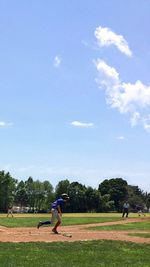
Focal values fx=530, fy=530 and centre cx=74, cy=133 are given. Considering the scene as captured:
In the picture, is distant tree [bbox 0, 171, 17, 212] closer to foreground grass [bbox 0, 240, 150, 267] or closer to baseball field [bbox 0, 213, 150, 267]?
baseball field [bbox 0, 213, 150, 267]

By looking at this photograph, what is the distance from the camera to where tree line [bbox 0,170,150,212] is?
382 ft

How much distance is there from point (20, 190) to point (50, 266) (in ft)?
435

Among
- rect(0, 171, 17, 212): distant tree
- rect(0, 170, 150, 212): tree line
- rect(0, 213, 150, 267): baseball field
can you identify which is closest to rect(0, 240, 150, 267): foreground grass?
rect(0, 213, 150, 267): baseball field

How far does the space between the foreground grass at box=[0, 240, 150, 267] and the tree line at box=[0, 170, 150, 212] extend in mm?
88458

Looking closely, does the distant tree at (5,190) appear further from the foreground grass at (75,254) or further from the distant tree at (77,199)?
the foreground grass at (75,254)

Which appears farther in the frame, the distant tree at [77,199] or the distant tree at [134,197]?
the distant tree at [134,197]

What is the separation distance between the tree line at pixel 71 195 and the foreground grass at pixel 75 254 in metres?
88.5

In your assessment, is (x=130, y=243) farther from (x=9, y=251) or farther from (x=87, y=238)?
(x=9, y=251)

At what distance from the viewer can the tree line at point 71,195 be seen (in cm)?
11644

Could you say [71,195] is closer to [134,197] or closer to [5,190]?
[5,190]

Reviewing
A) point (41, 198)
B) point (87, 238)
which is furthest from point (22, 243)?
point (41, 198)

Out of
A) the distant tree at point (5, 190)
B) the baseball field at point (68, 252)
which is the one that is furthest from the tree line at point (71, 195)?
the baseball field at point (68, 252)

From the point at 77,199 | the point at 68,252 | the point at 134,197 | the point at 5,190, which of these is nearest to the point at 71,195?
the point at 77,199

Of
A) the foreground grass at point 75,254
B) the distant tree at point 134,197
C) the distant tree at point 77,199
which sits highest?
the distant tree at point 134,197
